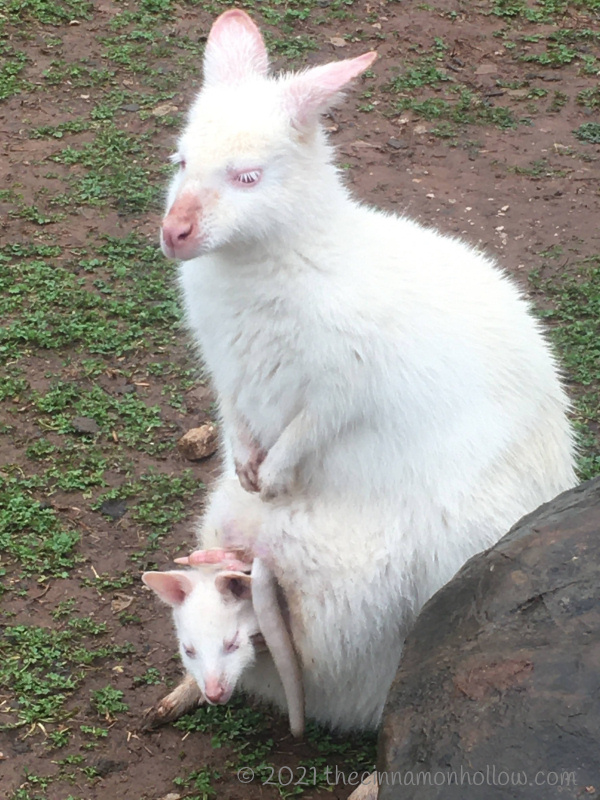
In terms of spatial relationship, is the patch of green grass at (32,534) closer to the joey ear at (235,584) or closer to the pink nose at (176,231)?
the joey ear at (235,584)

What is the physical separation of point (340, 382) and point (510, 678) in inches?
36.1

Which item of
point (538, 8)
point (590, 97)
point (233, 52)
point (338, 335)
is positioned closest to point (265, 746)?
point (338, 335)

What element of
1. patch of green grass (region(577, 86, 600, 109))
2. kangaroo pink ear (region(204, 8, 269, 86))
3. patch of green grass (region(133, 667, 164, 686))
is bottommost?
patch of green grass (region(133, 667, 164, 686))

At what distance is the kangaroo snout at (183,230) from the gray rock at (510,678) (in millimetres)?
931

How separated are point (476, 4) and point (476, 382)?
4.55 metres

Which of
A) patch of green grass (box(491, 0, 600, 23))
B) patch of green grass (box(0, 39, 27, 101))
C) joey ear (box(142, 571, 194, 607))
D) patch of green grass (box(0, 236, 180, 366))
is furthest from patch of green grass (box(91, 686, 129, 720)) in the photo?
patch of green grass (box(491, 0, 600, 23))

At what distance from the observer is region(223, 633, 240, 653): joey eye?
9.11ft

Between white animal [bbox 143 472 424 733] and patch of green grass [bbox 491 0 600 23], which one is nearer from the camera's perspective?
white animal [bbox 143 472 424 733]

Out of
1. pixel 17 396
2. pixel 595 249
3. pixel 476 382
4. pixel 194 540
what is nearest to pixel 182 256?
pixel 476 382

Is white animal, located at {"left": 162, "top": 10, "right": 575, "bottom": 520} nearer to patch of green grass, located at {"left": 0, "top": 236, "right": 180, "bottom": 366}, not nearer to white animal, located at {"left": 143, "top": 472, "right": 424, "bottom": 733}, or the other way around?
white animal, located at {"left": 143, "top": 472, "right": 424, "bottom": 733}

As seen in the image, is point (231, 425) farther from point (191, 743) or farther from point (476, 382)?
point (191, 743)

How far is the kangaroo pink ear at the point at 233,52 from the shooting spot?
2807 mm

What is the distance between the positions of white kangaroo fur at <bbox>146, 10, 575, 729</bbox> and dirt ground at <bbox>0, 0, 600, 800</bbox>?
42 cm

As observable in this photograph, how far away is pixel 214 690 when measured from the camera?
2725 mm
